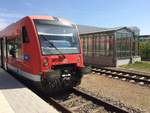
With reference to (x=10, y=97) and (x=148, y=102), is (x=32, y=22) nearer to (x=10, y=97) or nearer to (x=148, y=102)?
(x=10, y=97)

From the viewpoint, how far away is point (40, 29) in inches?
347

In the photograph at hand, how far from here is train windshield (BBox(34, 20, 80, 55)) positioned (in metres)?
8.73

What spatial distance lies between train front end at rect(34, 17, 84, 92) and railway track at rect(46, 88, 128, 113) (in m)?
0.42

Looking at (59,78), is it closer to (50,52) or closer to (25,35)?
(50,52)

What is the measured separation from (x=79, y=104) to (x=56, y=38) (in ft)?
8.58

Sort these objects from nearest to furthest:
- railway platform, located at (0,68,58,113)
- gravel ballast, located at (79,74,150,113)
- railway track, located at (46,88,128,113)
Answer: railway platform, located at (0,68,58,113), railway track, located at (46,88,128,113), gravel ballast, located at (79,74,150,113)

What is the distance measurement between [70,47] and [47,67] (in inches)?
54.4

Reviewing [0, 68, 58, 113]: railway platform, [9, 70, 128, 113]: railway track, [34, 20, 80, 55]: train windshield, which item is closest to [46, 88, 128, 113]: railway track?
[9, 70, 128, 113]: railway track

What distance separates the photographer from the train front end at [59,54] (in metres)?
8.52

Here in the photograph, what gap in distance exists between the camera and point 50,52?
8734 mm

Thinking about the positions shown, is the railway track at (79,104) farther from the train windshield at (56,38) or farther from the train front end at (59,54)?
the train windshield at (56,38)

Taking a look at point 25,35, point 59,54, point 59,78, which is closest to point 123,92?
point 59,78

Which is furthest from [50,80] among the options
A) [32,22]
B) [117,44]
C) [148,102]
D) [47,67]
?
[117,44]

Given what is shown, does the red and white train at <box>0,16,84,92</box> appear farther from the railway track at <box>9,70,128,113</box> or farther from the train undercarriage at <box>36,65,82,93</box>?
the railway track at <box>9,70,128,113</box>
